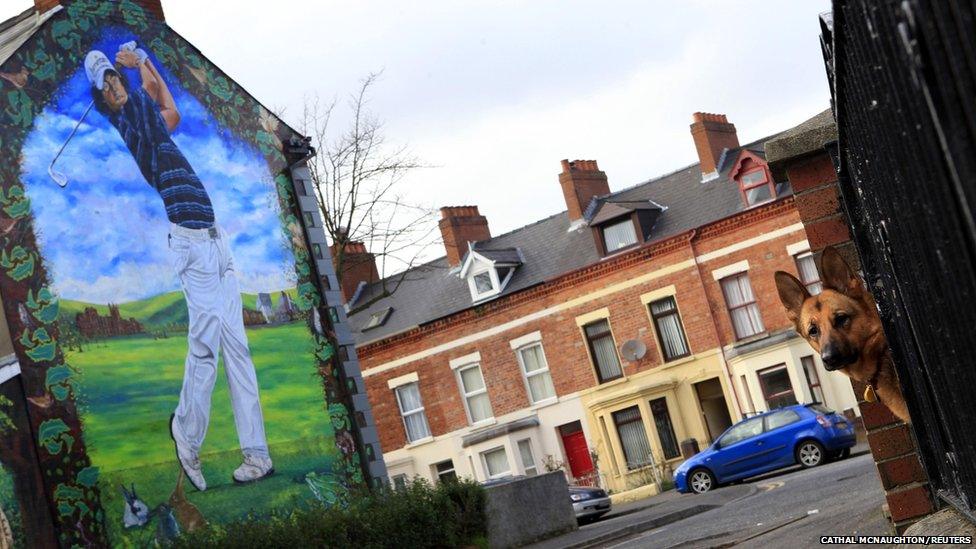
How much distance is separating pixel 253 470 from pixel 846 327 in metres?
15.6

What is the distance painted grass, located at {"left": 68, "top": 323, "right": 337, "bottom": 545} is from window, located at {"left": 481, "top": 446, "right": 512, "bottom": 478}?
23.4m

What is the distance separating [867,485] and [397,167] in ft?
74.2

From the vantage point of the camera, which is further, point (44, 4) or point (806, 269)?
point (806, 269)

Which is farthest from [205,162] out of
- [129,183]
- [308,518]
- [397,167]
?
[397,167]

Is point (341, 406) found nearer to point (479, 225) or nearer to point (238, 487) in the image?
point (238, 487)

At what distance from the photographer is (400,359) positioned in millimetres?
47094

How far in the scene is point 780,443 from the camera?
29281 millimetres

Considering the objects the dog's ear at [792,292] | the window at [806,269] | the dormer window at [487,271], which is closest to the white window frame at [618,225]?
the dormer window at [487,271]

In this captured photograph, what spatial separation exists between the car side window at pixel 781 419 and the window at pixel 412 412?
64.1 ft

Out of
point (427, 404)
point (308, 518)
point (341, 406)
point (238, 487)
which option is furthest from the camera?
point (427, 404)

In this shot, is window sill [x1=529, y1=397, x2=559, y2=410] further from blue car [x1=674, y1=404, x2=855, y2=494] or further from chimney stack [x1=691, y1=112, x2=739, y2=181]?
blue car [x1=674, y1=404, x2=855, y2=494]

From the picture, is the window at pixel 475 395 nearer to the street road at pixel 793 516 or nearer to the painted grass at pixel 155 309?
the street road at pixel 793 516

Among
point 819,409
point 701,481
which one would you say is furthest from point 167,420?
point 819,409

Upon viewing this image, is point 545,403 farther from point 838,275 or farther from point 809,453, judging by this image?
point 838,275
